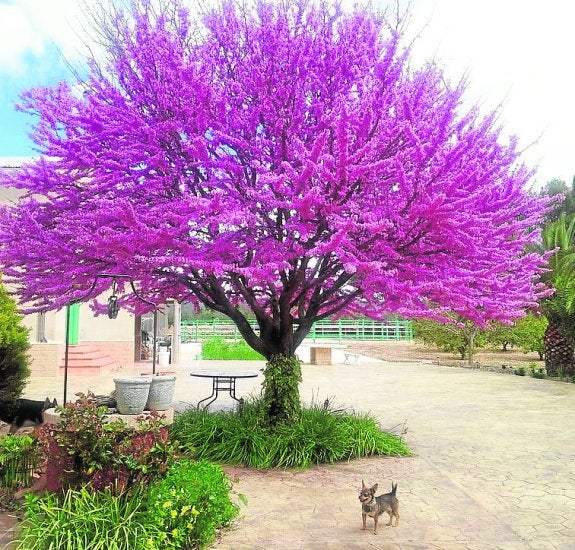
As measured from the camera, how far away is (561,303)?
18047 millimetres

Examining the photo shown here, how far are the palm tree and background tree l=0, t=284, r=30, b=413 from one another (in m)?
13.8

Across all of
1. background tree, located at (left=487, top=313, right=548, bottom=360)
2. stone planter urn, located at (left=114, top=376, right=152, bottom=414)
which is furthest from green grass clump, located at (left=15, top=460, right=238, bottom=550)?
background tree, located at (left=487, top=313, right=548, bottom=360)

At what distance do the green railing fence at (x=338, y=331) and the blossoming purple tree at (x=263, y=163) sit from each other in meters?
34.7

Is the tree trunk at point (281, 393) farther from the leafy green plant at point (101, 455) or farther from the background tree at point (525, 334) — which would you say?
the background tree at point (525, 334)

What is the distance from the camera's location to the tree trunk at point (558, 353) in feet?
64.1

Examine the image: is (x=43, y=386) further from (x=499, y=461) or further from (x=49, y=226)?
(x=499, y=461)

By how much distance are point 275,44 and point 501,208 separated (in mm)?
3389

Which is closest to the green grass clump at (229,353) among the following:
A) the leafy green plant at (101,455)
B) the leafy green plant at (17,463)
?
the leafy green plant at (17,463)

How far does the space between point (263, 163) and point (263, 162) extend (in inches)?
0.5

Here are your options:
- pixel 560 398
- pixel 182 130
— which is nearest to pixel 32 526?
pixel 182 130

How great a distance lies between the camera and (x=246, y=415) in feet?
27.8

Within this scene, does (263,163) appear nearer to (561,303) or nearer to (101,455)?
(101,455)

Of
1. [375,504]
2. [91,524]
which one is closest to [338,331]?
[375,504]

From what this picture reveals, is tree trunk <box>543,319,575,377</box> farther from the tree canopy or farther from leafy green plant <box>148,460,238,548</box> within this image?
leafy green plant <box>148,460,238,548</box>
